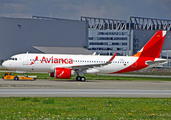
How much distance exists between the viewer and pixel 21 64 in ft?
131

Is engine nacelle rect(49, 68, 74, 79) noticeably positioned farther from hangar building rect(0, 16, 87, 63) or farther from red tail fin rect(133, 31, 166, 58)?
hangar building rect(0, 16, 87, 63)

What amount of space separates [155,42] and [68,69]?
16218 millimetres

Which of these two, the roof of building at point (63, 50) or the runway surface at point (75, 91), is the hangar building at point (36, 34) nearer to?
the roof of building at point (63, 50)

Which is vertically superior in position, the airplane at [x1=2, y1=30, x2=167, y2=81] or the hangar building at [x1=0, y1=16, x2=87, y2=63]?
the hangar building at [x1=0, y1=16, x2=87, y2=63]

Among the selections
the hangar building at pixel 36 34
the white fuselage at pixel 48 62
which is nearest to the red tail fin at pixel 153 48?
the white fuselage at pixel 48 62

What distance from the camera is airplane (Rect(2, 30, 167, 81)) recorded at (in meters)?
39.9

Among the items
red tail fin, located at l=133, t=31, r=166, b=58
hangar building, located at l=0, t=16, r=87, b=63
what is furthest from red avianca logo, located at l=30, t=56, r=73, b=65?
hangar building, located at l=0, t=16, r=87, b=63

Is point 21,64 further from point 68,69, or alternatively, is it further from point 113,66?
point 113,66

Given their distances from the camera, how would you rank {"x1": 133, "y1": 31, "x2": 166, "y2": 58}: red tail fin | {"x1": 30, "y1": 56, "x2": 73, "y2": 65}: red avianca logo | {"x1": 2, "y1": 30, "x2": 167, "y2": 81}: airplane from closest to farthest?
{"x1": 2, "y1": 30, "x2": 167, "y2": 81}: airplane, {"x1": 30, "y1": 56, "x2": 73, "y2": 65}: red avianca logo, {"x1": 133, "y1": 31, "x2": 166, "y2": 58}: red tail fin

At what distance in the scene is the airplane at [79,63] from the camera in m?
39.9

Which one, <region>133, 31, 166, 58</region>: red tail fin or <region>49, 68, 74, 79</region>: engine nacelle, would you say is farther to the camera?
<region>133, 31, 166, 58</region>: red tail fin

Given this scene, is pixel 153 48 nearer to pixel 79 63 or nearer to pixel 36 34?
pixel 79 63

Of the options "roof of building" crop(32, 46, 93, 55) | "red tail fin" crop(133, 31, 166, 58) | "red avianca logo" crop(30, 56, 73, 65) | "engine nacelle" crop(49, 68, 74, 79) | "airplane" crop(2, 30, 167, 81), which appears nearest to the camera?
"engine nacelle" crop(49, 68, 74, 79)

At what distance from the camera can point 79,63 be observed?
137 feet
